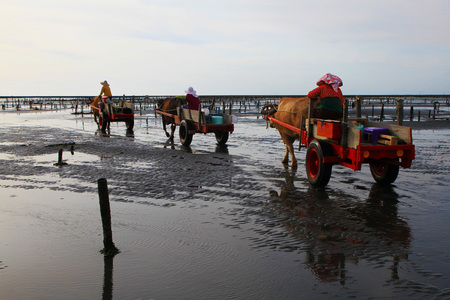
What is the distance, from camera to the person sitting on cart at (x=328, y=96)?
30.7 feet

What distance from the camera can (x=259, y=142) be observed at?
17.8m

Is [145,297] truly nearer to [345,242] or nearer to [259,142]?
[345,242]

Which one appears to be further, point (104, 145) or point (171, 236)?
point (104, 145)

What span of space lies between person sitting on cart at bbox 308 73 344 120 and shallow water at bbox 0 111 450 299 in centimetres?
166

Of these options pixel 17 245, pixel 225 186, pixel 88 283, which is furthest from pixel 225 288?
pixel 225 186

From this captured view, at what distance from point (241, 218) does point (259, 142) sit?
11173 millimetres

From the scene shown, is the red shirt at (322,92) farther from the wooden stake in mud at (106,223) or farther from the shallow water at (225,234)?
the wooden stake in mud at (106,223)

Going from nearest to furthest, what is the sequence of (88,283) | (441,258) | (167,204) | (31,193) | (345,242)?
1. (88,283)
2. (441,258)
3. (345,242)
4. (167,204)
5. (31,193)

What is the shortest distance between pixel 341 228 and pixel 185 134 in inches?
421

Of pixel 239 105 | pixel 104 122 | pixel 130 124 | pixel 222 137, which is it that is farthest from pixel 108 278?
pixel 239 105

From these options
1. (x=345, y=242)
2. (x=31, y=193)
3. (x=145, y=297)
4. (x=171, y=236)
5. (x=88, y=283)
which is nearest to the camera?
(x=145, y=297)

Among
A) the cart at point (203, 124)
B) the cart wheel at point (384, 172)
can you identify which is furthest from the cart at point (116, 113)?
the cart wheel at point (384, 172)

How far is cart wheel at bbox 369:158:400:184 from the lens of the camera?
8.73 m

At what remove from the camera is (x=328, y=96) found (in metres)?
9.37
